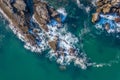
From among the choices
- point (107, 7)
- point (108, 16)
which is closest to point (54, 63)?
point (108, 16)

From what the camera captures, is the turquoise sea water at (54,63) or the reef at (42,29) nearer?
the turquoise sea water at (54,63)

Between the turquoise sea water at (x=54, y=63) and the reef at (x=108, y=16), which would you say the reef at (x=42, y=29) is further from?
the reef at (x=108, y=16)

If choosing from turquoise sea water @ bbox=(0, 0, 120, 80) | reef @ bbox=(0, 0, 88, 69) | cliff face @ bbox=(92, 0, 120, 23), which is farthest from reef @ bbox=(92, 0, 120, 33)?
reef @ bbox=(0, 0, 88, 69)

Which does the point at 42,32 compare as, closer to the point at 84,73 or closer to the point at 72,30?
the point at 72,30

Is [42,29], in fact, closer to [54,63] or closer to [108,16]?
[54,63]

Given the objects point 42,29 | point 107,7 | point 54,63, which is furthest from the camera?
point 107,7

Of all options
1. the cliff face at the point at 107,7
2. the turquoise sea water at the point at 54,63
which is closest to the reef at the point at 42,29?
the turquoise sea water at the point at 54,63
